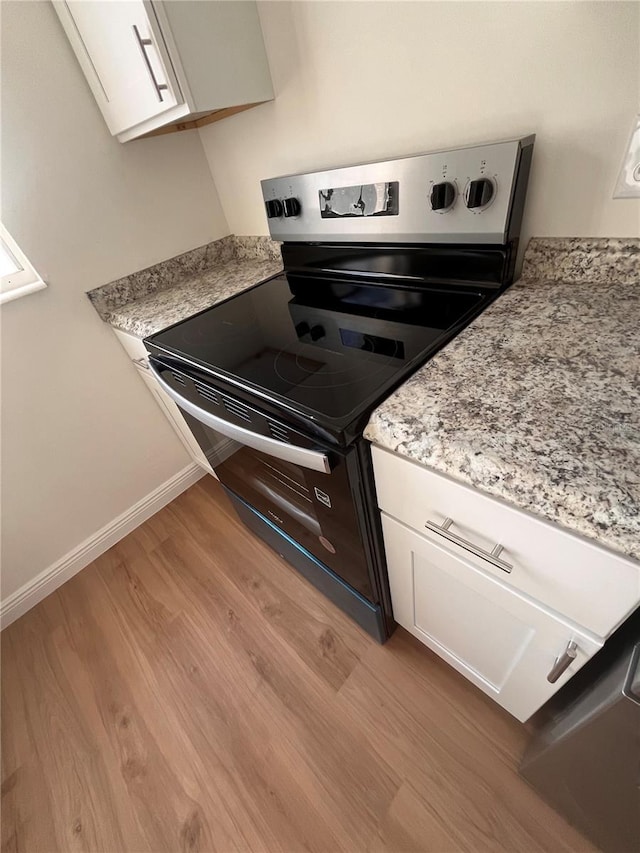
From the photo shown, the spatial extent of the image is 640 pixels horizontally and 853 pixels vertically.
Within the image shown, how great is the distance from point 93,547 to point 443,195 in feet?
5.91

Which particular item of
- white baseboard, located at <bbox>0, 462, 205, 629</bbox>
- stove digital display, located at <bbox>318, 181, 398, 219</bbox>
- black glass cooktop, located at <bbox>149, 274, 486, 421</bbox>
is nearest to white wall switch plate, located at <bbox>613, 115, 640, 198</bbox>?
black glass cooktop, located at <bbox>149, 274, 486, 421</bbox>

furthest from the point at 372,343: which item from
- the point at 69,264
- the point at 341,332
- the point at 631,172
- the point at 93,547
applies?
the point at 93,547

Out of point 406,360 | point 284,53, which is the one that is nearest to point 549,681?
point 406,360

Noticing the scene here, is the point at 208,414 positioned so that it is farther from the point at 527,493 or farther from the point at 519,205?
the point at 519,205

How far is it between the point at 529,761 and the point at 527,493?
786mm

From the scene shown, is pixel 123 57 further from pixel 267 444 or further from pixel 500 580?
pixel 500 580

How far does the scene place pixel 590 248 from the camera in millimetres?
783

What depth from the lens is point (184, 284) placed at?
1433 millimetres

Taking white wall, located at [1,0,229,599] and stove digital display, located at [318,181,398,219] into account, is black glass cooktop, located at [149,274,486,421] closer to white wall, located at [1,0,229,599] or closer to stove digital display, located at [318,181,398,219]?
stove digital display, located at [318,181,398,219]

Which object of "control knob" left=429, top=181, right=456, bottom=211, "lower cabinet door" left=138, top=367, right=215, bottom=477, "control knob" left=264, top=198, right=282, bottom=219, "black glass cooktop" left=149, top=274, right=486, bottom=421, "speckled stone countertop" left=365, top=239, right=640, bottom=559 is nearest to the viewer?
"speckled stone countertop" left=365, top=239, right=640, bottom=559

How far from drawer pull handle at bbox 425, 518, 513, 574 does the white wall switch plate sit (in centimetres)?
71

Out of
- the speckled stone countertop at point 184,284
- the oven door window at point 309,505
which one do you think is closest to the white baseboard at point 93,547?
the oven door window at point 309,505

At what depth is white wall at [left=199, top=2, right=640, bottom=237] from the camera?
649mm

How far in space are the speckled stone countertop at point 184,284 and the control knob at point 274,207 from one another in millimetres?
193
